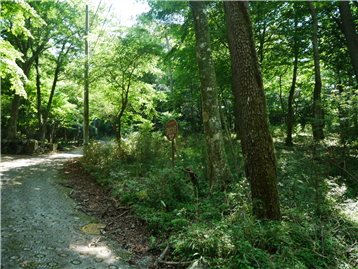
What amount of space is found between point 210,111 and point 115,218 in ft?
11.7

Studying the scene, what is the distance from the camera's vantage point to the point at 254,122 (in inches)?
135

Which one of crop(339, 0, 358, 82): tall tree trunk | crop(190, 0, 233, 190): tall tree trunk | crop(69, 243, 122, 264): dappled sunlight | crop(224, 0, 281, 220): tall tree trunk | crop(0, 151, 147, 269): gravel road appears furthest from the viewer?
crop(339, 0, 358, 82): tall tree trunk

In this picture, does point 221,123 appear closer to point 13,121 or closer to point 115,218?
point 115,218

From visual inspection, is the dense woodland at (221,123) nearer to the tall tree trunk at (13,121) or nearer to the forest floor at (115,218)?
the tall tree trunk at (13,121)

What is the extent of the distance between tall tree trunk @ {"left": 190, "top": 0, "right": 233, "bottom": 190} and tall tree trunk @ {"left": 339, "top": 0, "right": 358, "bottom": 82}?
8206 mm

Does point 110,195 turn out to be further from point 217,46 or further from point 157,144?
point 217,46

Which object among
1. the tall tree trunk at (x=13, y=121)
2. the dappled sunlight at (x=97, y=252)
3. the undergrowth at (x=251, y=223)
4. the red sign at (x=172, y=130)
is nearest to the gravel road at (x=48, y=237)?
the dappled sunlight at (x=97, y=252)

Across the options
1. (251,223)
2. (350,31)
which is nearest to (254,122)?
(251,223)

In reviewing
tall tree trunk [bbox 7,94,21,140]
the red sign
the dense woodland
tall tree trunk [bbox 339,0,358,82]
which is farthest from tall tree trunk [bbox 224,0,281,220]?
tall tree trunk [bbox 7,94,21,140]

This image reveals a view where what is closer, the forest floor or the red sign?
the forest floor

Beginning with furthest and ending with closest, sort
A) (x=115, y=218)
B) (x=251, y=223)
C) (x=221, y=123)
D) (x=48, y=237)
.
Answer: (x=221, y=123) < (x=115, y=218) < (x=48, y=237) < (x=251, y=223)

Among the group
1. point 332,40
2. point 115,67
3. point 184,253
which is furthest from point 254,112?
point 332,40

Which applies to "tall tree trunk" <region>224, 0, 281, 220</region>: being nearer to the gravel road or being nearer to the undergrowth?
the undergrowth

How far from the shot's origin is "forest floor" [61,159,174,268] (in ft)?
11.6
